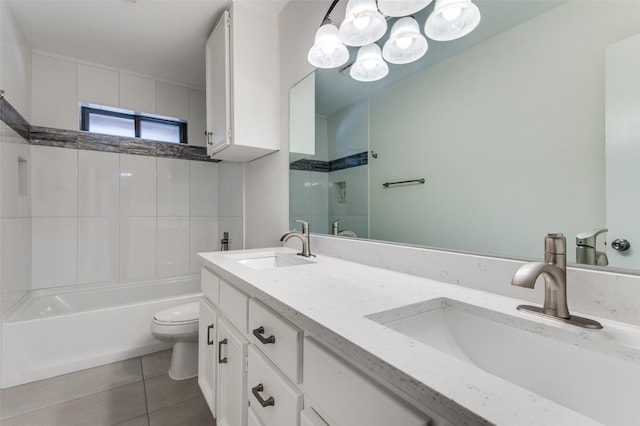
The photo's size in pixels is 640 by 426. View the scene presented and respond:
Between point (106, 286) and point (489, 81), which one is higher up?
point (489, 81)

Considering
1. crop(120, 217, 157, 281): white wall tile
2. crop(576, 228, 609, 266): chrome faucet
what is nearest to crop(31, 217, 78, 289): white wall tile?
crop(120, 217, 157, 281): white wall tile

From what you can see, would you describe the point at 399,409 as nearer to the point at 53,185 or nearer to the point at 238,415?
the point at 238,415

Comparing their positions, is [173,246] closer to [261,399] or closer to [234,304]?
[234,304]

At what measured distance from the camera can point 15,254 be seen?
6.41ft

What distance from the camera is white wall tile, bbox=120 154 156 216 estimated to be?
2.70 metres

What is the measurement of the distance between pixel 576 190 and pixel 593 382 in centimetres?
46

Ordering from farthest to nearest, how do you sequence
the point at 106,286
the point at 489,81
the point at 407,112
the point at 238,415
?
the point at 106,286 → the point at 407,112 → the point at 238,415 → the point at 489,81

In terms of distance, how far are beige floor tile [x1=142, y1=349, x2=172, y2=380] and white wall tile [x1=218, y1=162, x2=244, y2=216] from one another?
4.17 ft

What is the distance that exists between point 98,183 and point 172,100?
111 centimetres

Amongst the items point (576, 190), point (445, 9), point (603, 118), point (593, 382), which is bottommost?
point (593, 382)

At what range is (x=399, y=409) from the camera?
0.41 m

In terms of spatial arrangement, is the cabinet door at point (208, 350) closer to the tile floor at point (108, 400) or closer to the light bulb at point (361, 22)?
the tile floor at point (108, 400)

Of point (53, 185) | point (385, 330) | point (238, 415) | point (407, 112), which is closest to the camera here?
point (385, 330)

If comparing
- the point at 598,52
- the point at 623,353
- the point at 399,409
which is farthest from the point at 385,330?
the point at 598,52
